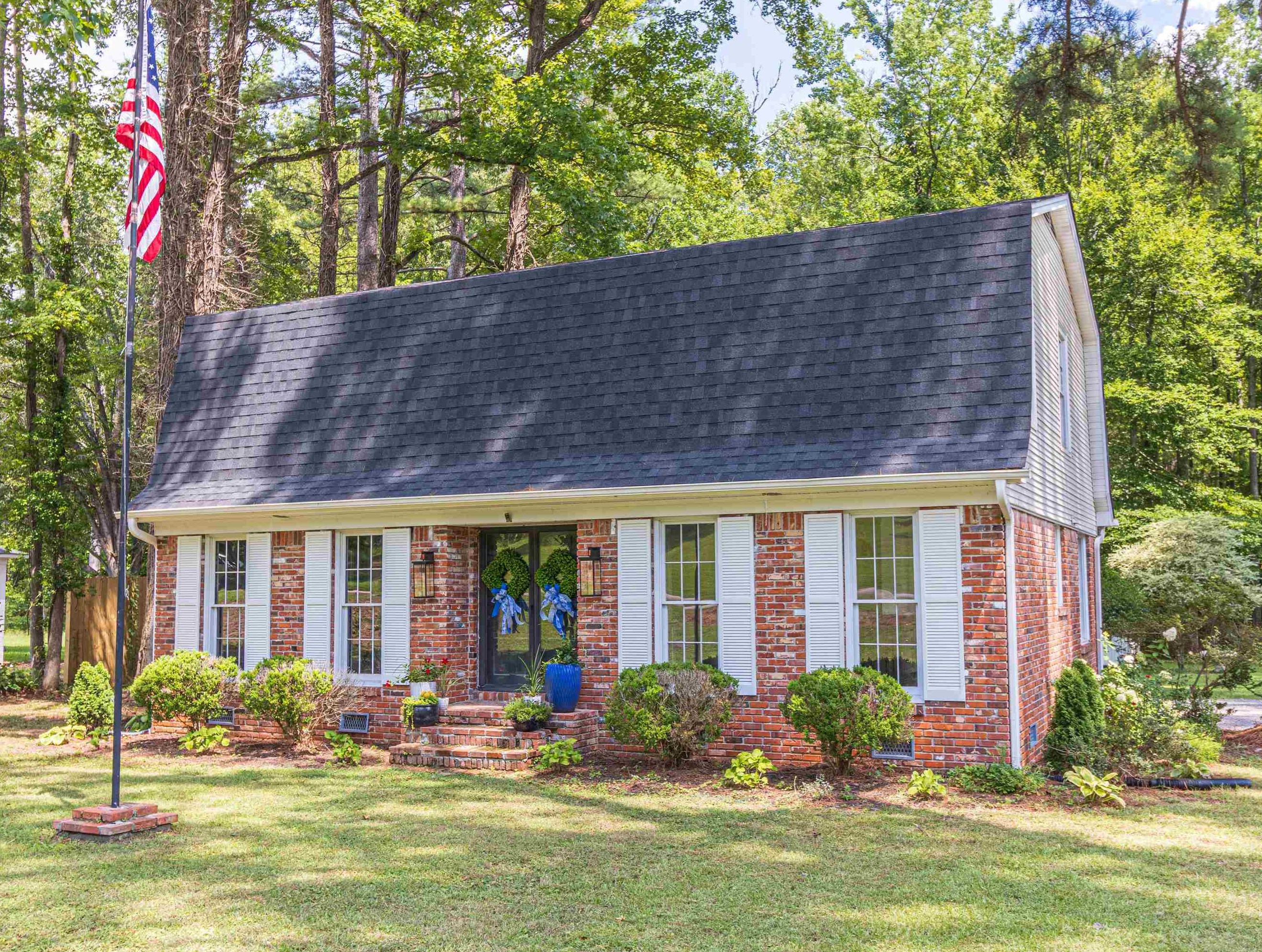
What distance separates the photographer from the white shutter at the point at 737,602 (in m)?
10.7

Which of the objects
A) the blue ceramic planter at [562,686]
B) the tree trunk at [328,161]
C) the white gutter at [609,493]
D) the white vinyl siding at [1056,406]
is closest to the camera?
the white gutter at [609,493]

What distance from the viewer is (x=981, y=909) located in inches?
243

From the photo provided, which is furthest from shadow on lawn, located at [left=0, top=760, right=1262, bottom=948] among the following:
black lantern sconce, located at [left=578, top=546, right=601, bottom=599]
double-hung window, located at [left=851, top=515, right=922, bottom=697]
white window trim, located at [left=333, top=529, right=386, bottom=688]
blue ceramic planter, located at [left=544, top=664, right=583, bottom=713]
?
white window trim, located at [left=333, top=529, right=386, bottom=688]

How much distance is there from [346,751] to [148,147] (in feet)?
20.3

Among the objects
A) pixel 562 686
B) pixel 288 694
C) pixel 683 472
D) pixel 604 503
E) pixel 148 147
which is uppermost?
pixel 148 147

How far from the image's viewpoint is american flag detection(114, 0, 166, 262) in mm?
8758

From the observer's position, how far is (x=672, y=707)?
1022 cm

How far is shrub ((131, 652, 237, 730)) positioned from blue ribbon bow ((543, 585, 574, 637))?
383cm

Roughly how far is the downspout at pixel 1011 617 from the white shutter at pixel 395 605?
650cm

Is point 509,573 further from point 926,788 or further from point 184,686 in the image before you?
point 926,788

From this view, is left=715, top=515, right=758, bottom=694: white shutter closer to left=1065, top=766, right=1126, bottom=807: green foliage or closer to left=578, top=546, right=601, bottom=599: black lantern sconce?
left=578, top=546, right=601, bottom=599: black lantern sconce

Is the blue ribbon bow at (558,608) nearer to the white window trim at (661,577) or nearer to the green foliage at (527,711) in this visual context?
the green foliage at (527,711)

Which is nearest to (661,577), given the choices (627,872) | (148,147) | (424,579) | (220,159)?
(424,579)

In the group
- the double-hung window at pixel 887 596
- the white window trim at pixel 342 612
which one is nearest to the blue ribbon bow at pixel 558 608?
the white window trim at pixel 342 612
